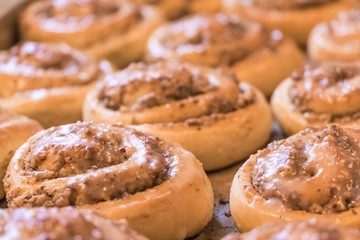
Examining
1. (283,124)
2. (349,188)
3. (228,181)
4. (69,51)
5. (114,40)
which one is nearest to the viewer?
(349,188)

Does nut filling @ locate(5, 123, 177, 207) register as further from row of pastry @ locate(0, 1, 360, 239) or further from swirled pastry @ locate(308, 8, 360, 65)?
swirled pastry @ locate(308, 8, 360, 65)

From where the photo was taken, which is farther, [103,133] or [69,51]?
[69,51]

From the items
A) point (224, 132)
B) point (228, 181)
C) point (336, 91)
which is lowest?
point (228, 181)

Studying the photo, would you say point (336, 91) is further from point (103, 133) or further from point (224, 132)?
point (103, 133)

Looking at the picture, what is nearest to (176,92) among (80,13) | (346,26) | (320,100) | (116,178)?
(320,100)

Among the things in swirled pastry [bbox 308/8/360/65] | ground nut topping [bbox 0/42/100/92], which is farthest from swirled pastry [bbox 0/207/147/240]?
swirled pastry [bbox 308/8/360/65]

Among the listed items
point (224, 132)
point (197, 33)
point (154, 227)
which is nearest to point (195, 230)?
point (154, 227)

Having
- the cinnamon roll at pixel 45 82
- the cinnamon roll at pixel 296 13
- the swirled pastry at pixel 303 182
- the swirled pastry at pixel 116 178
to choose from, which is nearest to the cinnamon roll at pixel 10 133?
the swirled pastry at pixel 116 178
